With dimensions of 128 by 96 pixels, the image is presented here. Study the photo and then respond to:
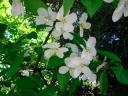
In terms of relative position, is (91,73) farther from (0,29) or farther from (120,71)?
(0,29)

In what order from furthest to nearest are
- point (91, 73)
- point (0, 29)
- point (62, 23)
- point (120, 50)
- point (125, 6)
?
point (120, 50) < point (0, 29) < point (91, 73) < point (62, 23) < point (125, 6)

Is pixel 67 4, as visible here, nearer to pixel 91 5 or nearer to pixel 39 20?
pixel 91 5

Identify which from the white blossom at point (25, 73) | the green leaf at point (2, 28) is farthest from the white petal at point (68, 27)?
the green leaf at point (2, 28)

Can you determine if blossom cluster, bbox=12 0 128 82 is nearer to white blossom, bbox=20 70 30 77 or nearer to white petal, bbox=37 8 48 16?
white petal, bbox=37 8 48 16

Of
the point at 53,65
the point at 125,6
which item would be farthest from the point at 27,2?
the point at 53,65

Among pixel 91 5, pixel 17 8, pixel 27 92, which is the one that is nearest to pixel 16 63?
pixel 27 92

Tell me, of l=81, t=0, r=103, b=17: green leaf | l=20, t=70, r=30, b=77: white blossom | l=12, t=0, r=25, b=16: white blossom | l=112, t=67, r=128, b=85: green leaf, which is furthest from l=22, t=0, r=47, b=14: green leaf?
l=20, t=70, r=30, b=77: white blossom

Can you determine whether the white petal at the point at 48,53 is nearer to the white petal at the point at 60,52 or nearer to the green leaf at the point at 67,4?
the white petal at the point at 60,52

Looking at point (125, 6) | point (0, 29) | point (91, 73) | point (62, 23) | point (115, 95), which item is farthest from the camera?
point (115, 95)
